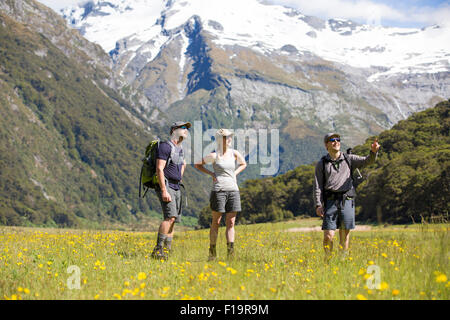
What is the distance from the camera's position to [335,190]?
8.99 meters

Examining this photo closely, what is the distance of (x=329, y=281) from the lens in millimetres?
6449

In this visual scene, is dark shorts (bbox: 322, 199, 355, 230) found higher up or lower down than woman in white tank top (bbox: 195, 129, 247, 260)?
lower down

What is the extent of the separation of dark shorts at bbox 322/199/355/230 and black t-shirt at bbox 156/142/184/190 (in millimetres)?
2938

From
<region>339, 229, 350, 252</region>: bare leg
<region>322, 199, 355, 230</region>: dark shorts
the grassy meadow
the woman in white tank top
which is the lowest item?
the grassy meadow

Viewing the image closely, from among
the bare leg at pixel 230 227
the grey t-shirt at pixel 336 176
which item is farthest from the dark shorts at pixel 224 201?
the grey t-shirt at pixel 336 176

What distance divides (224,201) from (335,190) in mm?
2129

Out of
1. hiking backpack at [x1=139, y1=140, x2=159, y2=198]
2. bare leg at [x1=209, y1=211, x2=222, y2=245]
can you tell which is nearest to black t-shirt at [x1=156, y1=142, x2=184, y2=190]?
hiking backpack at [x1=139, y1=140, x2=159, y2=198]

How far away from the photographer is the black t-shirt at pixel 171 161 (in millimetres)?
9391

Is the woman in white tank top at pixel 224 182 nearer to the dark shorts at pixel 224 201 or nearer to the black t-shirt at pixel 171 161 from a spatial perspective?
the dark shorts at pixel 224 201

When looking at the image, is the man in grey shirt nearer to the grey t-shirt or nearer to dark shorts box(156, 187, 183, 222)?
the grey t-shirt

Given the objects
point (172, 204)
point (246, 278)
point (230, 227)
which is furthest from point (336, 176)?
point (246, 278)

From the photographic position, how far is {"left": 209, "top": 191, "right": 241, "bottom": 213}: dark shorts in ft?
31.2

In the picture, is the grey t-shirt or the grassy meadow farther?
the grey t-shirt
